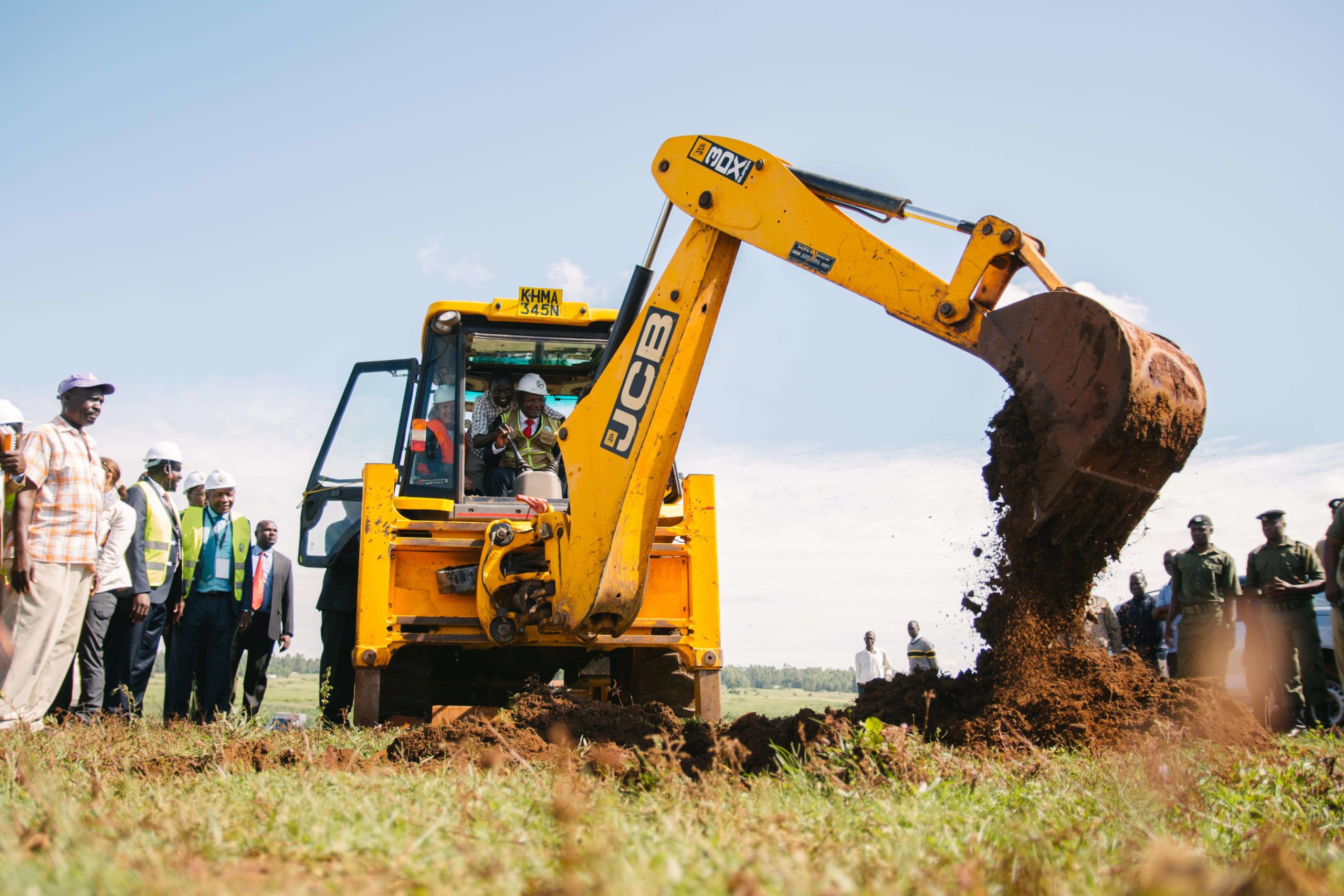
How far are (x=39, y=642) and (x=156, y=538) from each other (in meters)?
2.18

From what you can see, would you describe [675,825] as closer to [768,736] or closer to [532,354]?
[768,736]

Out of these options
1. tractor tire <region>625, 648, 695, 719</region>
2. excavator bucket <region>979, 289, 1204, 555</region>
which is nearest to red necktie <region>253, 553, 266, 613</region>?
tractor tire <region>625, 648, 695, 719</region>

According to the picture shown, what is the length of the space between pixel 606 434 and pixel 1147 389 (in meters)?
2.91

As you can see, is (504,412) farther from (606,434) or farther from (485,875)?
(485,875)

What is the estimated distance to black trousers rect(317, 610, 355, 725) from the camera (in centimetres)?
766

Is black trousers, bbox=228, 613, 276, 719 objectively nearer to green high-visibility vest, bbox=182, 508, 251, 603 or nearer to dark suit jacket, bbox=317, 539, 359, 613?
green high-visibility vest, bbox=182, 508, 251, 603

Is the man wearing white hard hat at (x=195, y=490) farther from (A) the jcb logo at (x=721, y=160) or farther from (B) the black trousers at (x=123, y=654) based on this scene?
(A) the jcb logo at (x=721, y=160)

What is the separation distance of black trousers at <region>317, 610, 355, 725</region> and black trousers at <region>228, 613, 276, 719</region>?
1548 millimetres

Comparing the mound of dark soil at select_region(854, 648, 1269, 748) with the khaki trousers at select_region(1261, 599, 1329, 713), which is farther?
the khaki trousers at select_region(1261, 599, 1329, 713)

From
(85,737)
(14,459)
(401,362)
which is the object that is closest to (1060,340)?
(401,362)

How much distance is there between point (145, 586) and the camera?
7844 mm

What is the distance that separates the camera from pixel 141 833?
246cm

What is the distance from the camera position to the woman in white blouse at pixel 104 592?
24.0 feet

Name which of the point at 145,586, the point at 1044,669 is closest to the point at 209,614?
the point at 145,586
